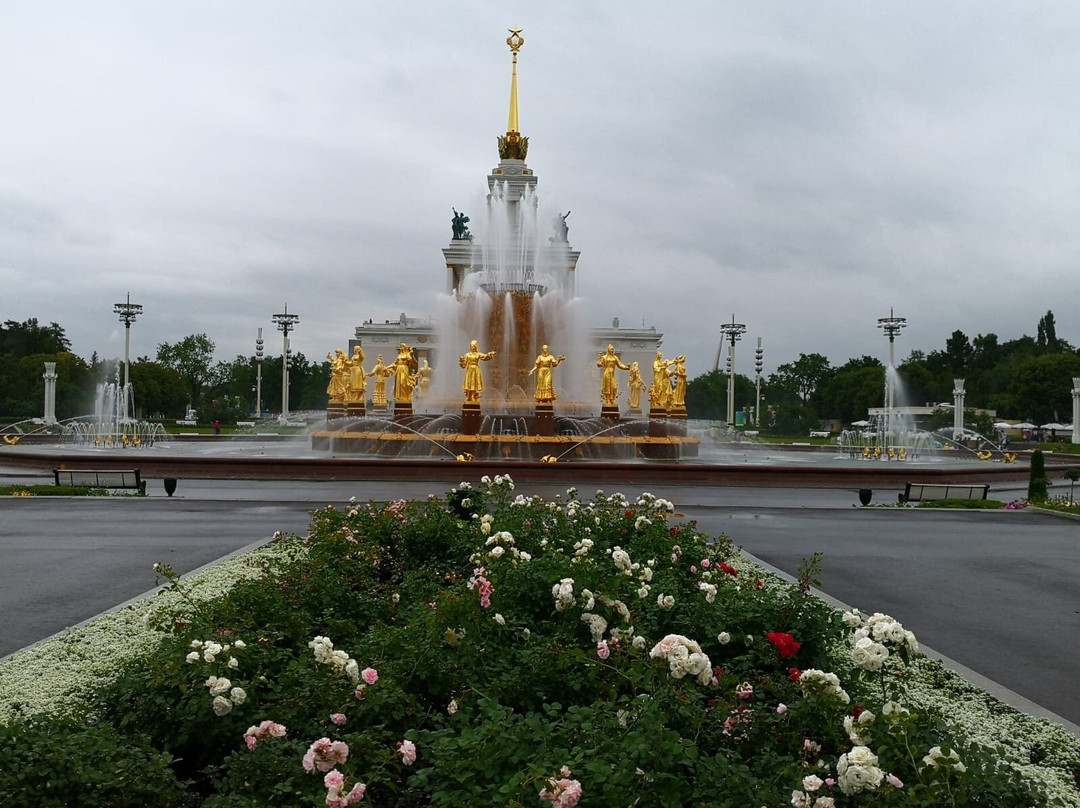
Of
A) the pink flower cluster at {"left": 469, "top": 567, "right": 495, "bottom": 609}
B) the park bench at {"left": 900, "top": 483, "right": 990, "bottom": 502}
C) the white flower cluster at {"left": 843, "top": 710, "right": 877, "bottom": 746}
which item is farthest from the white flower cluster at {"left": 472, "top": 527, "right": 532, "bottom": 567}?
the park bench at {"left": 900, "top": 483, "right": 990, "bottom": 502}

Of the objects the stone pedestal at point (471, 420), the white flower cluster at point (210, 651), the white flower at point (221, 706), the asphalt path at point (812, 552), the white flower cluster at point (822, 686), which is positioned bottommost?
the asphalt path at point (812, 552)

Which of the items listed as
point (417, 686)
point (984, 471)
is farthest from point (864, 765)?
point (984, 471)

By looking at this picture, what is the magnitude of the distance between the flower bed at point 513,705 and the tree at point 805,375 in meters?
115

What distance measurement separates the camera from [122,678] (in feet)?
16.0

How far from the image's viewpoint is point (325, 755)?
335 cm

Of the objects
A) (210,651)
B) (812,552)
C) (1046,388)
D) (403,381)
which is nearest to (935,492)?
(812,552)

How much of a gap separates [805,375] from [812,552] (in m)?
112

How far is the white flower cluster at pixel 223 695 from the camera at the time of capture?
407cm

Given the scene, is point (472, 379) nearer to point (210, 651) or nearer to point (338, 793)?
point (210, 651)

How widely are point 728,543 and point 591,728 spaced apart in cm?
613

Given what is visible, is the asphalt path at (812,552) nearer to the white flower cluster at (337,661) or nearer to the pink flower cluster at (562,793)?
the white flower cluster at (337,661)

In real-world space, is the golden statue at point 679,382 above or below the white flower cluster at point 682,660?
above

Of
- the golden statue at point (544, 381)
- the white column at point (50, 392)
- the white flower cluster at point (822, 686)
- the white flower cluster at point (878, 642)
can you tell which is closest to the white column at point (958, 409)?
the golden statue at point (544, 381)

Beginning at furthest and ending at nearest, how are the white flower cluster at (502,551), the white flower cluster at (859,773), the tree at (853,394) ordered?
1. the tree at (853,394)
2. the white flower cluster at (502,551)
3. the white flower cluster at (859,773)
